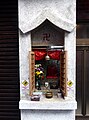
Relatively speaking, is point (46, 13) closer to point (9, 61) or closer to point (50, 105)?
point (9, 61)

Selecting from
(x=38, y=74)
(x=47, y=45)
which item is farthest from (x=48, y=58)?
(x=38, y=74)

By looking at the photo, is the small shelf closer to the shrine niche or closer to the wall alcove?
the shrine niche

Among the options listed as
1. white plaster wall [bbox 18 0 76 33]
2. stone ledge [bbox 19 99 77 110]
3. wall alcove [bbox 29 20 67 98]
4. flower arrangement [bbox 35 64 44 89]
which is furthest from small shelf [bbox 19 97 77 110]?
white plaster wall [bbox 18 0 76 33]

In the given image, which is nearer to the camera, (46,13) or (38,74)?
(46,13)

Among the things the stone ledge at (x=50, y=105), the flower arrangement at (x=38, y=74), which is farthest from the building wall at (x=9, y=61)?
the stone ledge at (x=50, y=105)

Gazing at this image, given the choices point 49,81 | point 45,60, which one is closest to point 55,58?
point 45,60

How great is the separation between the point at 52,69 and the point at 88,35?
6.21 feet

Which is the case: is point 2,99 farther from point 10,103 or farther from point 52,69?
point 52,69

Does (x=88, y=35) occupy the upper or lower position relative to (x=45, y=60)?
upper

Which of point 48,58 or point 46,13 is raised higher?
point 46,13

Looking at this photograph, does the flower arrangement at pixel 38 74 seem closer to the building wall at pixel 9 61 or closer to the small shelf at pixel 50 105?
the building wall at pixel 9 61

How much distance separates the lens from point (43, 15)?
544 cm

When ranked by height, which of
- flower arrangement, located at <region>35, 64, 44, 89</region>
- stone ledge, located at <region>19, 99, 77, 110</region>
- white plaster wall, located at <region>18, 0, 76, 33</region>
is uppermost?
white plaster wall, located at <region>18, 0, 76, 33</region>

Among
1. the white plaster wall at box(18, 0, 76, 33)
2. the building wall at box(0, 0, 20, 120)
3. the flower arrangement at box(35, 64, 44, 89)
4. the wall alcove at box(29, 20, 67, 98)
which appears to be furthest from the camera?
the building wall at box(0, 0, 20, 120)
